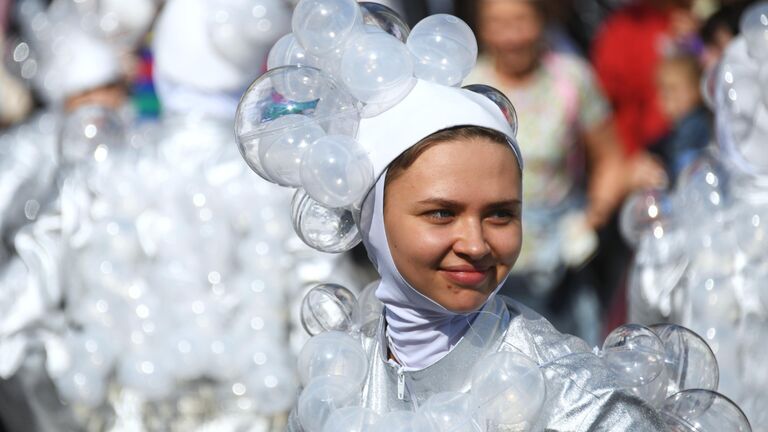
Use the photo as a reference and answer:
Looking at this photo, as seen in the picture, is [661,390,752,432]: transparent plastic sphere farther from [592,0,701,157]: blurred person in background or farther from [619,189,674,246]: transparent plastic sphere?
[592,0,701,157]: blurred person in background

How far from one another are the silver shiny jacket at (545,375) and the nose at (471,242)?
182 millimetres

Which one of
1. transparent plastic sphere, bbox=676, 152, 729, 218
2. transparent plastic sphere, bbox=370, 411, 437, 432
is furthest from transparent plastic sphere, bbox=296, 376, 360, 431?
transparent plastic sphere, bbox=676, 152, 729, 218

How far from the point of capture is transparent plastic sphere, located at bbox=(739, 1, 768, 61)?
410 centimetres

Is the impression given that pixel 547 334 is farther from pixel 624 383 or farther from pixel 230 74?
pixel 230 74

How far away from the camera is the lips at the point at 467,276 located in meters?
2.78

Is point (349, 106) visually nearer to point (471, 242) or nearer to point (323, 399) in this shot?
point (471, 242)

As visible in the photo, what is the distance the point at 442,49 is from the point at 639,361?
0.74 m

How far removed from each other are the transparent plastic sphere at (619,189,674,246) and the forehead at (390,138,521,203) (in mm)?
1745

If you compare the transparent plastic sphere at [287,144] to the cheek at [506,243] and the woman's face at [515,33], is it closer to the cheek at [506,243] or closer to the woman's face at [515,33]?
the cheek at [506,243]

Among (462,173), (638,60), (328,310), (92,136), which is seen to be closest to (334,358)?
(328,310)

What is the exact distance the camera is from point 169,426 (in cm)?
457

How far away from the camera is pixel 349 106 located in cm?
295

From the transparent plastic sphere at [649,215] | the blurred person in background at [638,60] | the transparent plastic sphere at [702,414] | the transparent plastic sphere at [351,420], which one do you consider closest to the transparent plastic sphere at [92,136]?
the transparent plastic sphere at [649,215]

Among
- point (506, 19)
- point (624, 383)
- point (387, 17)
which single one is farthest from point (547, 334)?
point (506, 19)
